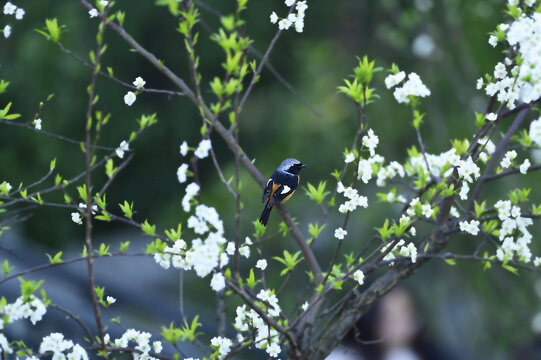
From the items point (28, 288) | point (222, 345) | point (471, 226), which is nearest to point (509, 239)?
point (471, 226)

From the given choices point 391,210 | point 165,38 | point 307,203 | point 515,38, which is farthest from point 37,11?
A: point 515,38

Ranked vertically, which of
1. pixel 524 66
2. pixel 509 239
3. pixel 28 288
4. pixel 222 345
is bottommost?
pixel 222 345

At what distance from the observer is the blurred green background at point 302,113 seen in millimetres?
6430

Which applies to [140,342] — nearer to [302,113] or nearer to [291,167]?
[291,167]

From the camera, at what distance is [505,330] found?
602 cm

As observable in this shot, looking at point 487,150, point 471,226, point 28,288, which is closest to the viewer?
point 28,288

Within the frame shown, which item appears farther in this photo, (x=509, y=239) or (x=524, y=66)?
(x=509, y=239)

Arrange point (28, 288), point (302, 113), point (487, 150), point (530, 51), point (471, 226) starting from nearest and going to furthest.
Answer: point (28, 288), point (530, 51), point (471, 226), point (487, 150), point (302, 113)

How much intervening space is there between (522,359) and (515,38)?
5131 millimetres

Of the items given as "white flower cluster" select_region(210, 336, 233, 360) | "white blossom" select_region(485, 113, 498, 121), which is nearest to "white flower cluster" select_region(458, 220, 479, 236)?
"white blossom" select_region(485, 113, 498, 121)

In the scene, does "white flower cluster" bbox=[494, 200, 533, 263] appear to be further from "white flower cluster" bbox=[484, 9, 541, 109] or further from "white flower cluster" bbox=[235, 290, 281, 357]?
"white flower cluster" bbox=[235, 290, 281, 357]

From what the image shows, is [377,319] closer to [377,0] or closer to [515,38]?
[515,38]

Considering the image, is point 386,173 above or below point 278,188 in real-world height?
above

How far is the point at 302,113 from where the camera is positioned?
8305mm
